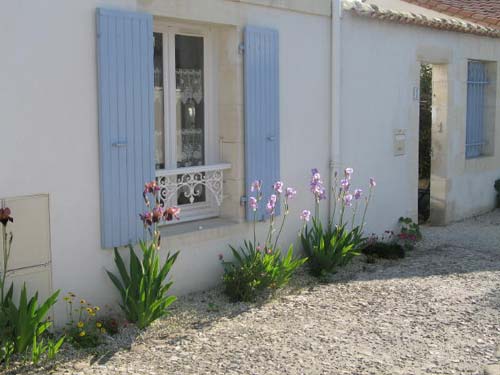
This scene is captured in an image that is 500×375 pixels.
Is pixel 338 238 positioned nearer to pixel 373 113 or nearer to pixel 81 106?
pixel 373 113

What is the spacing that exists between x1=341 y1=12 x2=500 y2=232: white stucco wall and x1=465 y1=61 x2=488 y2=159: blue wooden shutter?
27 cm

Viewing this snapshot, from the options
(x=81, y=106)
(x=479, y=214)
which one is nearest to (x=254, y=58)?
(x=81, y=106)

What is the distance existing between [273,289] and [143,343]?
5.22ft

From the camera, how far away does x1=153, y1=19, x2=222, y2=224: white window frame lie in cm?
656

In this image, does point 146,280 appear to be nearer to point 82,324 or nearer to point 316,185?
point 82,324

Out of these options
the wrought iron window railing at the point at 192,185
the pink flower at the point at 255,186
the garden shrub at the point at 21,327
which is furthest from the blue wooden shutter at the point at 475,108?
the garden shrub at the point at 21,327

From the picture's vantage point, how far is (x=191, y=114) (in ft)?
22.6

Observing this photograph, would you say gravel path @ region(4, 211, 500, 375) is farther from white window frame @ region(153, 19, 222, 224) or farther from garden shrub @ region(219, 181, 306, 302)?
white window frame @ region(153, 19, 222, 224)

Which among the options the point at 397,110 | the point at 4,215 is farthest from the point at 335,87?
the point at 4,215

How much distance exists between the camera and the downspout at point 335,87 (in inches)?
315

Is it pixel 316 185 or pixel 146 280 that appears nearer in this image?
pixel 146 280

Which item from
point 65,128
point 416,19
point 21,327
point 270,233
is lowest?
point 21,327

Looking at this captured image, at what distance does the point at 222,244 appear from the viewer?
6.86 meters

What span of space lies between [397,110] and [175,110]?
373 centimetres
